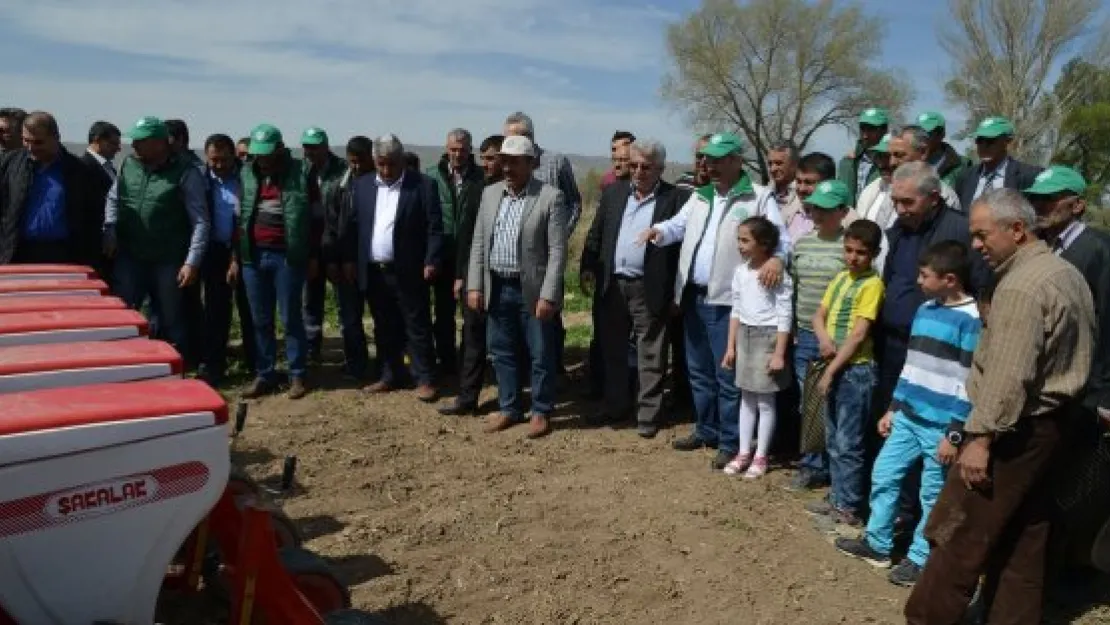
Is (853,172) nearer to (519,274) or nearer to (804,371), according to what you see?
(804,371)

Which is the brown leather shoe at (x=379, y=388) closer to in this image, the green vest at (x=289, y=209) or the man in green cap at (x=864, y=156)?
the green vest at (x=289, y=209)

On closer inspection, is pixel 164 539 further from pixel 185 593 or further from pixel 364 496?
pixel 364 496

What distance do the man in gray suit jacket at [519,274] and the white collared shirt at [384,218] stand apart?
2.75 feet

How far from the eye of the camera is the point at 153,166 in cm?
678

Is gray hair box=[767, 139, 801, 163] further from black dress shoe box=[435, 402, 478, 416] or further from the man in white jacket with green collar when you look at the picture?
black dress shoe box=[435, 402, 478, 416]

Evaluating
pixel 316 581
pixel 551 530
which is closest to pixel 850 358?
pixel 551 530

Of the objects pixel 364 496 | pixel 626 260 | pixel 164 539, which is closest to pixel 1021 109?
pixel 626 260

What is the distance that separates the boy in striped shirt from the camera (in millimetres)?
4027

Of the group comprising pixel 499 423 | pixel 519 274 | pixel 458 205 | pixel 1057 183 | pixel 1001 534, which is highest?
pixel 1057 183

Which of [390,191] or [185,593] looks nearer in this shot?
[185,593]

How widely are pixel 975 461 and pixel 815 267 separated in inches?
75.1

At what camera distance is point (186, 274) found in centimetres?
688

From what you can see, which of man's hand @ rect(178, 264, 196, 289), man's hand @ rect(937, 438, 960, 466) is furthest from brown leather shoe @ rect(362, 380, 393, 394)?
man's hand @ rect(937, 438, 960, 466)

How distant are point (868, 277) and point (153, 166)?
205 inches
